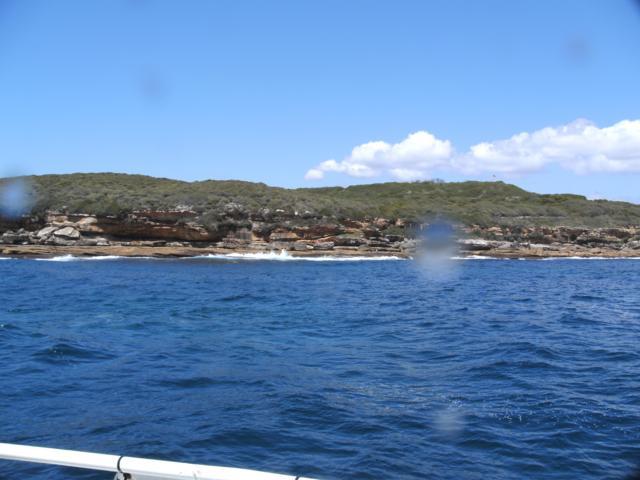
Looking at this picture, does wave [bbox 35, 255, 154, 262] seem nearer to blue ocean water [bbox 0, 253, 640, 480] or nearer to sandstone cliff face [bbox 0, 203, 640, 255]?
sandstone cliff face [bbox 0, 203, 640, 255]

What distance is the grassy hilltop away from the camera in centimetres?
5969

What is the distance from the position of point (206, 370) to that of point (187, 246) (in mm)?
46296

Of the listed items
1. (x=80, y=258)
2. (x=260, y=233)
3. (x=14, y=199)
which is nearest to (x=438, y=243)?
(x=260, y=233)

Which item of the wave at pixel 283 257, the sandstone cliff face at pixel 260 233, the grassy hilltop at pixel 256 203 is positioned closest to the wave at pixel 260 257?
the wave at pixel 283 257

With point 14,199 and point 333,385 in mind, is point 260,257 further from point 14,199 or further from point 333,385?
point 333,385

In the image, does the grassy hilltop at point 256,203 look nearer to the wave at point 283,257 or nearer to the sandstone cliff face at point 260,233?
the sandstone cliff face at point 260,233

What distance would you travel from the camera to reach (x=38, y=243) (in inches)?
2188

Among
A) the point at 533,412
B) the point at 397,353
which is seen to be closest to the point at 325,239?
the point at 397,353

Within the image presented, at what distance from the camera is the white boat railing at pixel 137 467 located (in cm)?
340

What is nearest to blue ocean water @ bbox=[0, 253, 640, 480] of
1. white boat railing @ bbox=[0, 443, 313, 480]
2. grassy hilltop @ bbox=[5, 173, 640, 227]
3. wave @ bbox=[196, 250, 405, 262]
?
white boat railing @ bbox=[0, 443, 313, 480]

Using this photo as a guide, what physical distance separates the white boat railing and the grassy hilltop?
56.0m

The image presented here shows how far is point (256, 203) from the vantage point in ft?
211

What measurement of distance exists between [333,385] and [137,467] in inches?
293

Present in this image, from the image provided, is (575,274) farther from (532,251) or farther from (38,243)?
(38,243)
